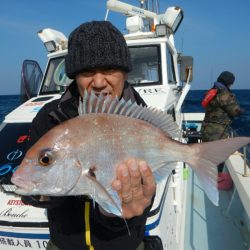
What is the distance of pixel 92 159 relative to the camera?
1.55 m

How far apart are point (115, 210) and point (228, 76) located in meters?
6.01

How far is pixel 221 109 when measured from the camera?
6969 millimetres

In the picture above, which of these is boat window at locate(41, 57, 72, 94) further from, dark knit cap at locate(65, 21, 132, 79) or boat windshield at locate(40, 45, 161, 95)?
dark knit cap at locate(65, 21, 132, 79)

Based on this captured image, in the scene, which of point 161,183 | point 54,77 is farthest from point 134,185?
point 54,77

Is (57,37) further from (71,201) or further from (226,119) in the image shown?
(71,201)

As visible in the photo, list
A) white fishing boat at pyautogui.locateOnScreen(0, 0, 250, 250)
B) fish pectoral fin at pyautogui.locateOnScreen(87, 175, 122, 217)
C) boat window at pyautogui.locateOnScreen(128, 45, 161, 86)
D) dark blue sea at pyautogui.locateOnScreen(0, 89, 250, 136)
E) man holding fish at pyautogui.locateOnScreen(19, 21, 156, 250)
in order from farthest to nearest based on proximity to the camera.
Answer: dark blue sea at pyautogui.locateOnScreen(0, 89, 250, 136) < boat window at pyautogui.locateOnScreen(128, 45, 161, 86) < white fishing boat at pyautogui.locateOnScreen(0, 0, 250, 250) < man holding fish at pyautogui.locateOnScreen(19, 21, 156, 250) < fish pectoral fin at pyautogui.locateOnScreen(87, 175, 122, 217)

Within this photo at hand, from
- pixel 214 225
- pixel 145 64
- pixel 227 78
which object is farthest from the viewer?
pixel 227 78

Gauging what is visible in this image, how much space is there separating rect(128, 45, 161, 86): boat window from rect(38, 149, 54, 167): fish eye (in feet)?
12.2

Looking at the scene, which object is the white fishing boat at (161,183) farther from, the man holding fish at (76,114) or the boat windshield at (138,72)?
the man holding fish at (76,114)

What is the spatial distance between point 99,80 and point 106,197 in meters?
0.72

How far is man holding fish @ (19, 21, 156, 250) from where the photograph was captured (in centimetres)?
184

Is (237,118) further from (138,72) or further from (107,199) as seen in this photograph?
(107,199)

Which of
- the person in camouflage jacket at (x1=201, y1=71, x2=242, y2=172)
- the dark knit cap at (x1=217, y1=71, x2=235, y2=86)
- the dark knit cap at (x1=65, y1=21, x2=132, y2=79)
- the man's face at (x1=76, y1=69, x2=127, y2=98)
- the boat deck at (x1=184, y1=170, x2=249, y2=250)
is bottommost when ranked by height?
the boat deck at (x1=184, y1=170, x2=249, y2=250)

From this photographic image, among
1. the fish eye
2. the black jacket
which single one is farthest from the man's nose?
the fish eye
